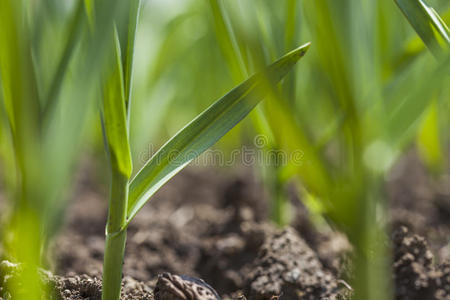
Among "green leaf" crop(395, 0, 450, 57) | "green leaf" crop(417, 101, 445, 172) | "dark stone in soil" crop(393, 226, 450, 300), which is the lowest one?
"dark stone in soil" crop(393, 226, 450, 300)

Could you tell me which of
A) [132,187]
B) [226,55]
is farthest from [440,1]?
[132,187]

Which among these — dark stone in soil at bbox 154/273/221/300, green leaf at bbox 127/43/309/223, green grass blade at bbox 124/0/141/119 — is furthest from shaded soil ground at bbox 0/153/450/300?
green grass blade at bbox 124/0/141/119

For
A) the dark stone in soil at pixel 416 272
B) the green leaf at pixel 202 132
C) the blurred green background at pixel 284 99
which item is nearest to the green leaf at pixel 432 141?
the blurred green background at pixel 284 99

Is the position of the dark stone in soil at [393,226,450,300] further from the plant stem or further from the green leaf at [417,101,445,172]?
the green leaf at [417,101,445,172]

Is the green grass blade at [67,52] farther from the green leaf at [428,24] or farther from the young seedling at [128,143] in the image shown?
the green leaf at [428,24]

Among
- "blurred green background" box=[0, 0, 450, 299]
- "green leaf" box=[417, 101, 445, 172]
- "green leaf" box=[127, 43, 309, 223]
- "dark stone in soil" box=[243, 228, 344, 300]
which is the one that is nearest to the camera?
"blurred green background" box=[0, 0, 450, 299]

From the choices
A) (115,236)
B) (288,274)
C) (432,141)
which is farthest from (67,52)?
(432,141)

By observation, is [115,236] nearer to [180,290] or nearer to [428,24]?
[180,290]
